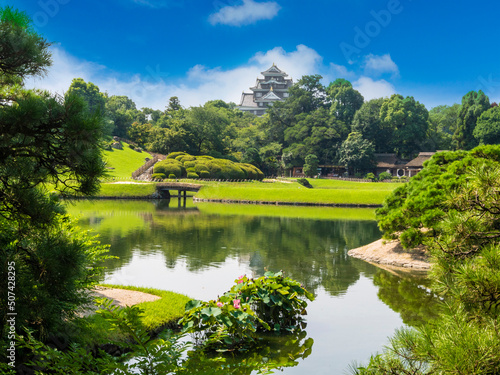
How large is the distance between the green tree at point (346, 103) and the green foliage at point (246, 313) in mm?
69625

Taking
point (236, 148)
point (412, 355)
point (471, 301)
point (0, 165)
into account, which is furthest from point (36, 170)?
point (236, 148)

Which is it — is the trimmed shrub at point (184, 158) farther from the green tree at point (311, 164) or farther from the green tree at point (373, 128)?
the green tree at point (373, 128)

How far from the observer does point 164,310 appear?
32.3 feet

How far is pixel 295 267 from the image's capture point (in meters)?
16.7

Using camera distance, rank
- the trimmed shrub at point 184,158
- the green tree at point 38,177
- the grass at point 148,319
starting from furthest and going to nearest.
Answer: the trimmed shrub at point 184,158 → the grass at point 148,319 → the green tree at point 38,177

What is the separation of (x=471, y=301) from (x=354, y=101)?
261ft

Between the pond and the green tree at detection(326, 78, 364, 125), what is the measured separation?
1850 inches

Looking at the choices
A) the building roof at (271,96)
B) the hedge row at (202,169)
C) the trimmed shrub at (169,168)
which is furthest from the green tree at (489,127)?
the building roof at (271,96)

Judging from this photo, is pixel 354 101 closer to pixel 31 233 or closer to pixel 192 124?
pixel 192 124

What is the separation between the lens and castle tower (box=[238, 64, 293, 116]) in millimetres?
114250

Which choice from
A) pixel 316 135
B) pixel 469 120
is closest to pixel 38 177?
pixel 316 135

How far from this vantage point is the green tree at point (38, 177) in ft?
15.8

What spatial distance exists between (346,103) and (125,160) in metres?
39.7

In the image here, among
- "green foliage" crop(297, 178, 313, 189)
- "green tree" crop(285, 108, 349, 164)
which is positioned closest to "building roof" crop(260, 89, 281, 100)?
"green tree" crop(285, 108, 349, 164)
